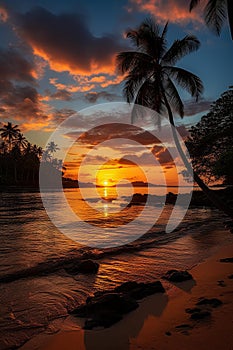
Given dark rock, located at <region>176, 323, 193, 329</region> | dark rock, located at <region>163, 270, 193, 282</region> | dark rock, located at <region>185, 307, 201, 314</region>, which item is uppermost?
dark rock, located at <region>176, 323, 193, 329</region>

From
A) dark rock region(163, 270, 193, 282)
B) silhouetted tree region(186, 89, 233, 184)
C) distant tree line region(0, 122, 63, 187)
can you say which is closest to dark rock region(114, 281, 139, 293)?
dark rock region(163, 270, 193, 282)

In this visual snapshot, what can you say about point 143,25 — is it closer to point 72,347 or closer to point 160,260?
point 160,260

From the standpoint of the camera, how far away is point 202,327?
156 inches

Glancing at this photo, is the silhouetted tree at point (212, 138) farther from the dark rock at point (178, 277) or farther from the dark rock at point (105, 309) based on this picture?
the dark rock at point (105, 309)

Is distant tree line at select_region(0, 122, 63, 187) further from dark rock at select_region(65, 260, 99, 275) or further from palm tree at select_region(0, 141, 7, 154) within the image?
dark rock at select_region(65, 260, 99, 275)

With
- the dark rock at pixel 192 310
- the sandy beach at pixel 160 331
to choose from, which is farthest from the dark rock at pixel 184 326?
the dark rock at pixel 192 310

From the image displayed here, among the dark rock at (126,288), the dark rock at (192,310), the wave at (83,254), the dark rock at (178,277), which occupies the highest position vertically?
the dark rock at (192,310)

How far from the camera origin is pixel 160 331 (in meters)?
3.99

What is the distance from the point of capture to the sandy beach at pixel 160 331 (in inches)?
142

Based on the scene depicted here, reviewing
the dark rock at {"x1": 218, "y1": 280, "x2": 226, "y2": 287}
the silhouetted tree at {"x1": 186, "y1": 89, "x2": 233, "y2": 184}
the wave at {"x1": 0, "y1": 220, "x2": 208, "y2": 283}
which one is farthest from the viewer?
the silhouetted tree at {"x1": 186, "y1": 89, "x2": 233, "y2": 184}

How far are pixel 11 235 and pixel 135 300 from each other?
1114 centimetres

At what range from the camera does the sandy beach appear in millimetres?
3604

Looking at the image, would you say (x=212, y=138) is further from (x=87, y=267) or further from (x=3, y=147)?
(x=3, y=147)

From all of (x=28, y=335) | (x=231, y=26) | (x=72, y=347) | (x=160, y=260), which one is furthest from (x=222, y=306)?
(x=231, y=26)
